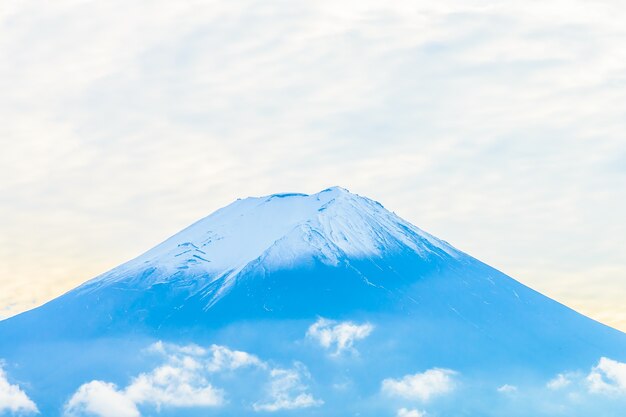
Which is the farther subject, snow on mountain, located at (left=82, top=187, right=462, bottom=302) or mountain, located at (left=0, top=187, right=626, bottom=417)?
snow on mountain, located at (left=82, top=187, right=462, bottom=302)

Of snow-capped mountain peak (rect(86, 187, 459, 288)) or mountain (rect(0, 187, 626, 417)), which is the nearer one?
mountain (rect(0, 187, 626, 417))

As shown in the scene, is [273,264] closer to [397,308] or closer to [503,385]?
[397,308]

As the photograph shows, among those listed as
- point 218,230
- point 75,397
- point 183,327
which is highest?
point 218,230

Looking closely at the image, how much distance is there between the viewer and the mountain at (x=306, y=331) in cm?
17625

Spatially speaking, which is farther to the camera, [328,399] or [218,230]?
[218,230]

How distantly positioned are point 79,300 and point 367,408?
50074mm

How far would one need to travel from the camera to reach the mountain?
176 meters

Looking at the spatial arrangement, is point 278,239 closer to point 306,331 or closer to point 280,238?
point 280,238

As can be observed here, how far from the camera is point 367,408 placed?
17250cm

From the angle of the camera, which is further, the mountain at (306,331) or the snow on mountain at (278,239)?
the snow on mountain at (278,239)

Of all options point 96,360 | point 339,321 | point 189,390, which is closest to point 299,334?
point 339,321

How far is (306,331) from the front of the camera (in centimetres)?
18412

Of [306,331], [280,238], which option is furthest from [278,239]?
[306,331]

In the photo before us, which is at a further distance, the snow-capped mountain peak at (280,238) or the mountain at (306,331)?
the snow-capped mountain peak at (280,238)
